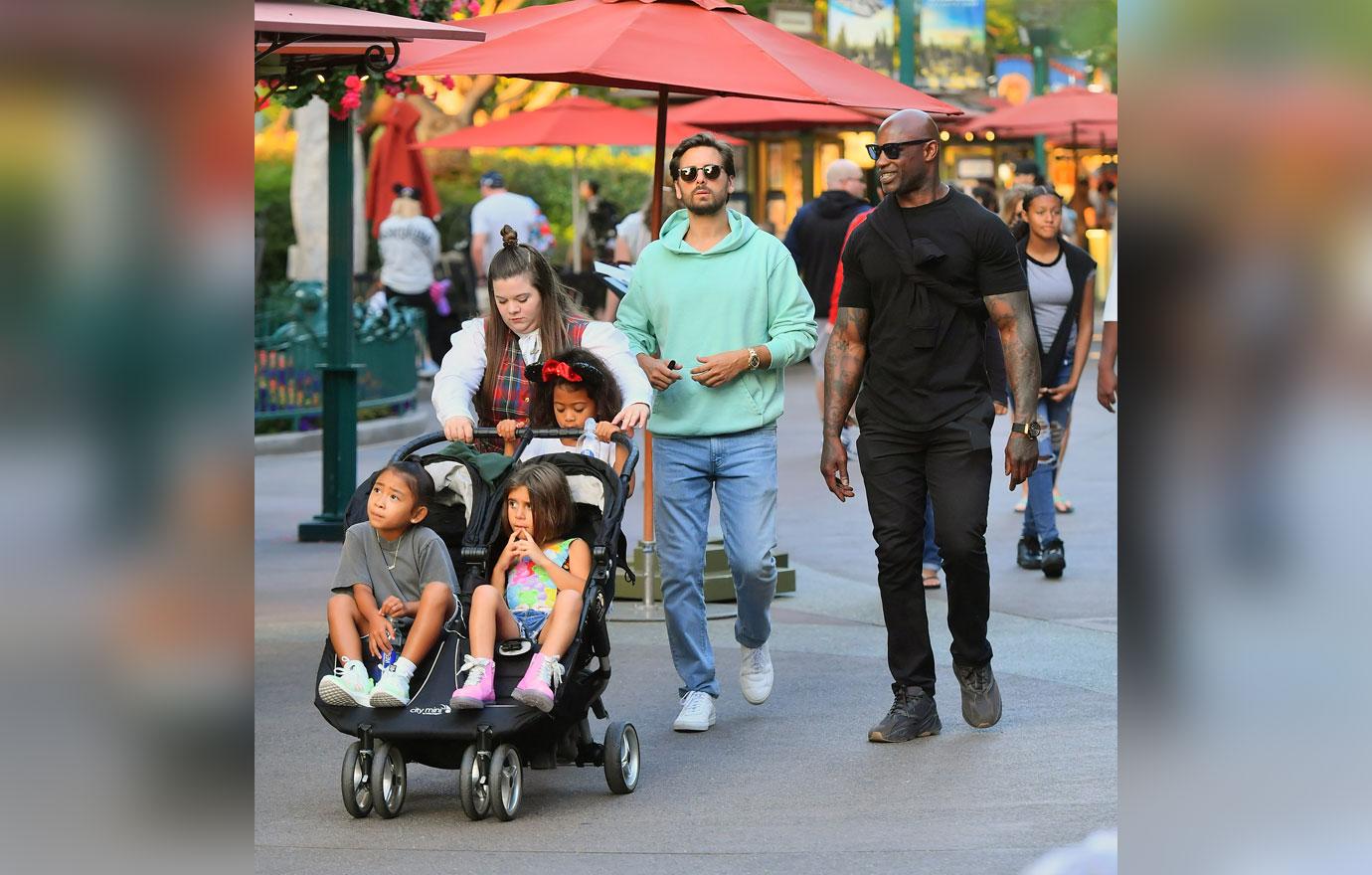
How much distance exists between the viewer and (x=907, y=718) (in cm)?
644

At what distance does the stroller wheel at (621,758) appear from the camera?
226 inches

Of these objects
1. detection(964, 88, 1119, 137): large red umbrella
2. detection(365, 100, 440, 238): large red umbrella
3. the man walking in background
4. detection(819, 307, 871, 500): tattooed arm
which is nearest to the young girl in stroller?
detection(819, 307, 871, 500): tattooed arm

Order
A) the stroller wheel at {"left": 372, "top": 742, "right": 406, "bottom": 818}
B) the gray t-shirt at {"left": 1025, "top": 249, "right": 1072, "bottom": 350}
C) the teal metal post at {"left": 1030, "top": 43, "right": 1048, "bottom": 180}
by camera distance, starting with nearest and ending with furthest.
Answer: the stroller wheel at {"left": 372, "top": 742, "right": 406, "bottom": 818}, the gray t-shirt at {"left": 1025, "top": 249, "right": 1072, "bottom": 350}, the teal metal post at {"left": 1030, "top": 43, "right": 1048, "bottom": 180}

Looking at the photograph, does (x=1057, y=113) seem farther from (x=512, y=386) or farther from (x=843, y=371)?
(x=512, y=386)

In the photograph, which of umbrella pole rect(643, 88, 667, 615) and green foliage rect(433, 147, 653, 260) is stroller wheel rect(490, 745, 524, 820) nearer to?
umbrella pole rect(643, 88, 667, 615)

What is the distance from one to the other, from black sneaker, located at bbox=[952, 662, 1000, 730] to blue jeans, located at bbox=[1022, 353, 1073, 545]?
3253 millimetres

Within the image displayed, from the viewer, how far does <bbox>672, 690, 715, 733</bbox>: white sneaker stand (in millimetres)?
6688

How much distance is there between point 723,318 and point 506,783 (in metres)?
1.95

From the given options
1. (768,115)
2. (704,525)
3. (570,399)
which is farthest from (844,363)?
(768,115)

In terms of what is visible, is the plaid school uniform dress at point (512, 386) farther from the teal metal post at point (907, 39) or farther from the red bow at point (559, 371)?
the teal metal post at point (907, 39)
